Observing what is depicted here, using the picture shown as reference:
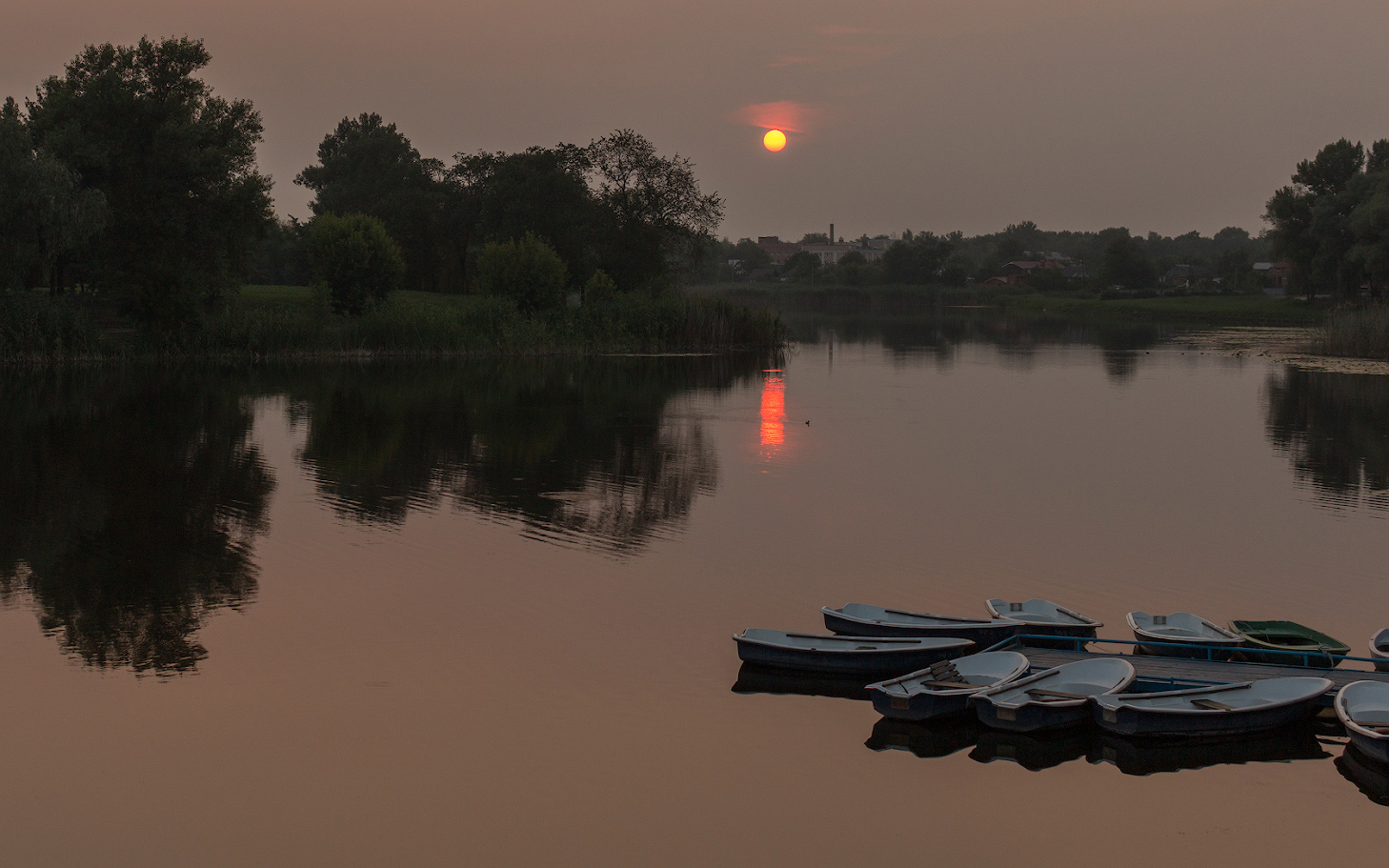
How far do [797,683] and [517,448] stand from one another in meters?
15.7

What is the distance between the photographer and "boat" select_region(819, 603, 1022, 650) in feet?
40.0

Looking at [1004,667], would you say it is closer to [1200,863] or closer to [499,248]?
[1200,863]

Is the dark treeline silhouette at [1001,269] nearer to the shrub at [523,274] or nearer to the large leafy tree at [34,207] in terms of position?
the shrub at [523,274]

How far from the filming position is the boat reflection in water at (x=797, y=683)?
11562mm

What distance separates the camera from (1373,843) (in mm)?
8773

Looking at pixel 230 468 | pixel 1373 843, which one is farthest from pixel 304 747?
pixel 230 468

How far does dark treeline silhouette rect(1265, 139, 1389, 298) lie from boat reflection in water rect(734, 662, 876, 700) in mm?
73252

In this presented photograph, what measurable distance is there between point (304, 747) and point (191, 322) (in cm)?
4396

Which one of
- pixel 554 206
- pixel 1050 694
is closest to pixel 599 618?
pixel 1050 694

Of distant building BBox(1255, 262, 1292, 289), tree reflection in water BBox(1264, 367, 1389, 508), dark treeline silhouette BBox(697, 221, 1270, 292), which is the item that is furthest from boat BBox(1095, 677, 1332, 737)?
distant building BBox(1255, 262, 1292, 289)

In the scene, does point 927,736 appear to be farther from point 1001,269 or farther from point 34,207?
point 1001,269

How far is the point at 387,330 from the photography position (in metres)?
52.7

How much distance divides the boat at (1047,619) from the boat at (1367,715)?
2476 mm

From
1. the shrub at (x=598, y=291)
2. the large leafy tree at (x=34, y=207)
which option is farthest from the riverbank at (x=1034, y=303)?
the large leafy tree at (x=34, y=207)
